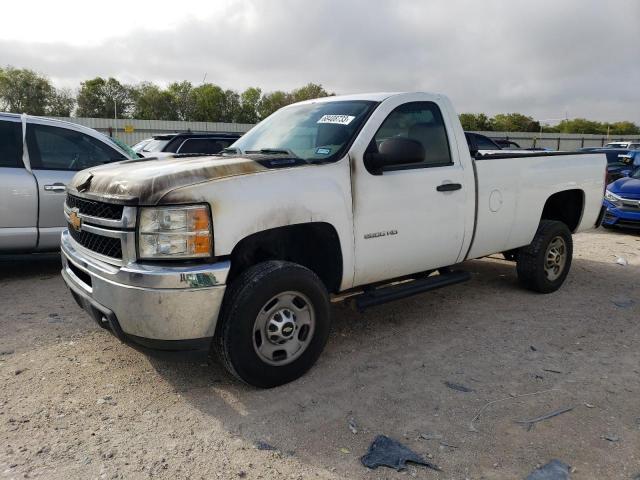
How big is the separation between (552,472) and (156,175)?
2652 millimetres

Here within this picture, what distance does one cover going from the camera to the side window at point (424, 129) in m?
4.17

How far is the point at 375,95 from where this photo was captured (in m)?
4.30

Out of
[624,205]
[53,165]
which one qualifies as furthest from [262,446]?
[624,205]

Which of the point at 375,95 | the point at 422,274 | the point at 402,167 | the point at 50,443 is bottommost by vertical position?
the point at 50,443

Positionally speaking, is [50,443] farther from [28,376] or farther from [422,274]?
[422,274]

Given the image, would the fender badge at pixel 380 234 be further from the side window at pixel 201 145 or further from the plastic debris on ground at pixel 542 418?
the side window at pixel 201 145

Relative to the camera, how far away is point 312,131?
4152mm

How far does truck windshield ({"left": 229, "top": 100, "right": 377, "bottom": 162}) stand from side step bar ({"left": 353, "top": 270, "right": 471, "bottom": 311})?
1.12m

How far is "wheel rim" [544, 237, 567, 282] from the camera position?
570 cm

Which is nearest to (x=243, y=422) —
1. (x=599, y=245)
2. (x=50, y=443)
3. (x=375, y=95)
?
(x=50, y=443)

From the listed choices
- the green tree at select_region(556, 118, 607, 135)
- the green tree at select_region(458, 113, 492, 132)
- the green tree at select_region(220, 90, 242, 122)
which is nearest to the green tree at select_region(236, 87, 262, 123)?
the green tree at select_region(220, 90, 242, 122)

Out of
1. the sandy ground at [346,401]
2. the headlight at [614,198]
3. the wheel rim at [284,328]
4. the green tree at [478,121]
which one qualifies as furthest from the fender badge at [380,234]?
the green tree at [478,121]

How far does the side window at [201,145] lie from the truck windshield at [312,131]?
6.05 meters

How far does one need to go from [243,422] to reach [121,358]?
133 cm
